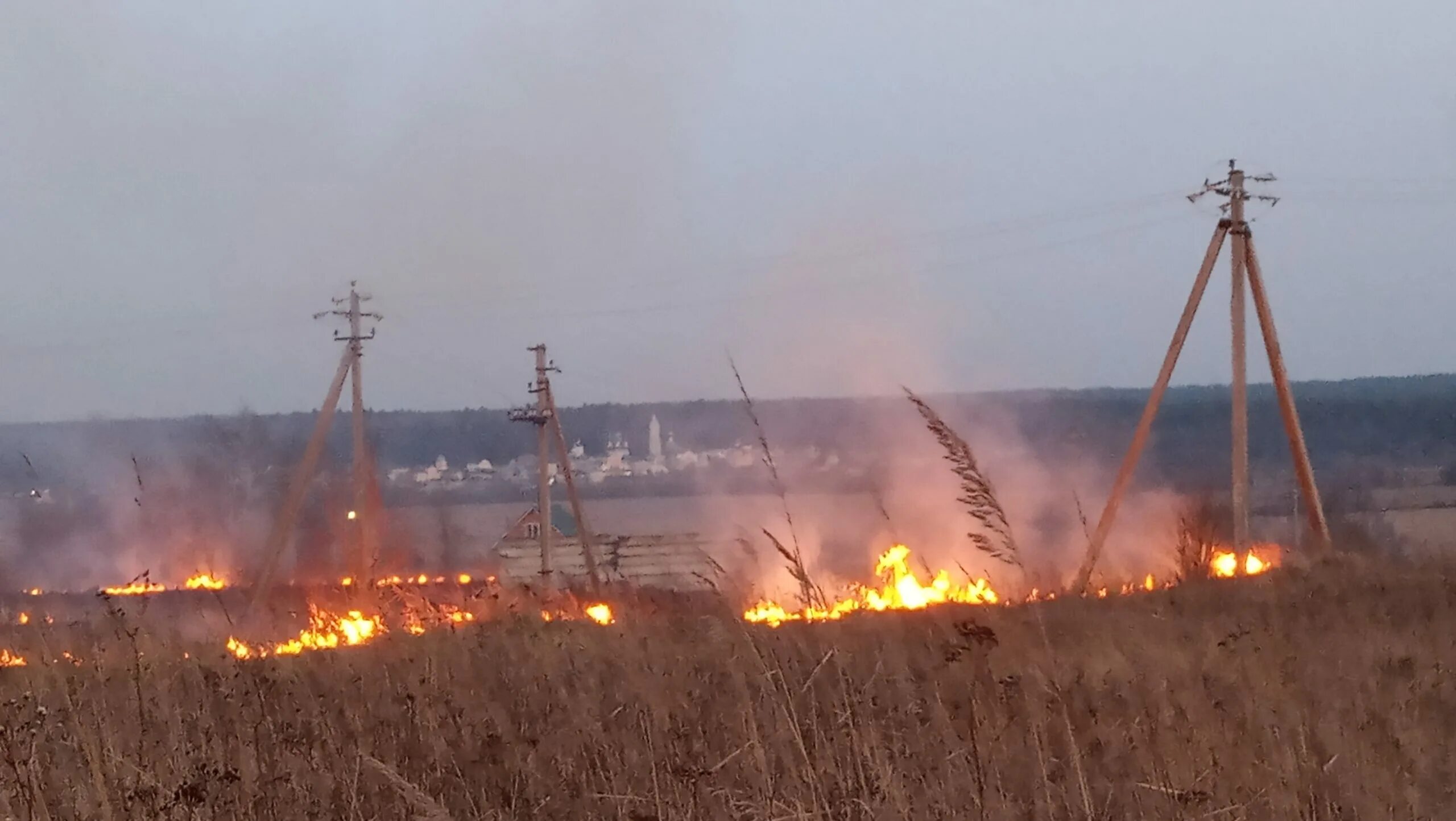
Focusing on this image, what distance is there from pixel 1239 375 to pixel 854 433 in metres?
17.2

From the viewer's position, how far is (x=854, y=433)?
3212 cm

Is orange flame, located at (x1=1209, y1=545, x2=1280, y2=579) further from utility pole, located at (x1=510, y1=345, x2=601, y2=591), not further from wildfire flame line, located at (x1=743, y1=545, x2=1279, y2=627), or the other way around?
utility pole, located at (x1=510, y1=345, x2=601, y2=591)

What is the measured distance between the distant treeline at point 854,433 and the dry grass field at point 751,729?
1286mm

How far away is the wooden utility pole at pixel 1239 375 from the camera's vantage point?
15.2 metres

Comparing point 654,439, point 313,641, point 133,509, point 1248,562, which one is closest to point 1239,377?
point 1248,562

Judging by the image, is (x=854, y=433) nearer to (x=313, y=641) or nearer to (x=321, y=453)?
(x=321, y=453)

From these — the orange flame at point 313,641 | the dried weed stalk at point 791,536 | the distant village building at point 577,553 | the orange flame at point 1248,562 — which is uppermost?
the dried weed stalk at point 791,536

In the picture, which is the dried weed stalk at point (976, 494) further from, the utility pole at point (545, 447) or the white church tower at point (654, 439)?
the white church tower at point (654, 439)

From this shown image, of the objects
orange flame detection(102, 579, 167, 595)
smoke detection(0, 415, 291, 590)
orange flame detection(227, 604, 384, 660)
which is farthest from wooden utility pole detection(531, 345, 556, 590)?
smoke detection(0, 415, 291, 590)

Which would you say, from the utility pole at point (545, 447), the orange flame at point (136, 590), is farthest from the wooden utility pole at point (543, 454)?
the orange flame at point (136, 590)

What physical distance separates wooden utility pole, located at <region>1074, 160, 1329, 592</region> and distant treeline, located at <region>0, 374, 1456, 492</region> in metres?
1.61

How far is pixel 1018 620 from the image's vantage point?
23.7 feet

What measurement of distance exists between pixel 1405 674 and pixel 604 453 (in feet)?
147

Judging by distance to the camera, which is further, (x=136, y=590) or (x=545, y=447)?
(x=545, y=447)
